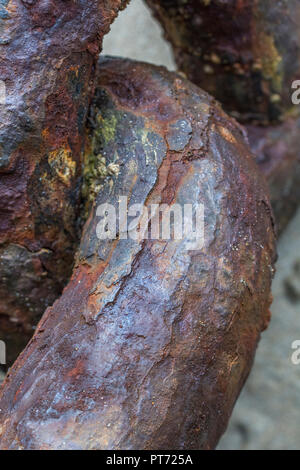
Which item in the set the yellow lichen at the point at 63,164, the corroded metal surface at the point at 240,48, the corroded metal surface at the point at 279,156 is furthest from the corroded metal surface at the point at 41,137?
the corroded metal surface at the point at 279,156

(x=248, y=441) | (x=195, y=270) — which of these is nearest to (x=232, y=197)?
(x=195, y=270)

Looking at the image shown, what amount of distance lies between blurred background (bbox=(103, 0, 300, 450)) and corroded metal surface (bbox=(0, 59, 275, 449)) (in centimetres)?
61

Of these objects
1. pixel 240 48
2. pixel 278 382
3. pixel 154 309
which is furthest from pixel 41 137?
pixel 278 382

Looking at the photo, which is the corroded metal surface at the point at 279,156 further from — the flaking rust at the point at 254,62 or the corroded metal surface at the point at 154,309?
the corroded metal surface at the point at 154,309

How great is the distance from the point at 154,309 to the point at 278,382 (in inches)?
31.3

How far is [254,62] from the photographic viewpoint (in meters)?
1.26

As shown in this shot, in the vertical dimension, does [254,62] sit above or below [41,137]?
above

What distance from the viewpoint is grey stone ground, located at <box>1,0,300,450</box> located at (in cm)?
138

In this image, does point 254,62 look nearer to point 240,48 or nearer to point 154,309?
point 240,48

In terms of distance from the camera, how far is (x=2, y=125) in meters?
0.76

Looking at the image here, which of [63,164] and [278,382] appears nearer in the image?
[63,164]

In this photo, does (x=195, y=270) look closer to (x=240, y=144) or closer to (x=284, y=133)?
(x=240, y=144)

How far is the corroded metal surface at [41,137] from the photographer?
2.49 feet

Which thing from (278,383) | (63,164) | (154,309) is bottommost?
(278,383)
